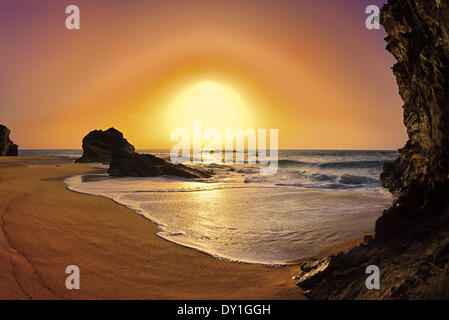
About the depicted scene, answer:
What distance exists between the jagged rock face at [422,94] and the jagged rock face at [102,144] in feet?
120

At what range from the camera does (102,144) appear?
127 feet

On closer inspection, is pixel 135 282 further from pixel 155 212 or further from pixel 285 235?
pixel 155 212

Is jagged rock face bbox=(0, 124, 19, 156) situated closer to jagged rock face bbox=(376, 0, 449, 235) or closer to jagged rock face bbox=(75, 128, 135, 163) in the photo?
jagged rock face bbox=(75, 128, 135, 163)

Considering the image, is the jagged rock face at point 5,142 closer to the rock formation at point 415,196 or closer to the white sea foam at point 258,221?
the white sea foam at point 258,221

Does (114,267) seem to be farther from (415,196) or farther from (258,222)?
(415,196)

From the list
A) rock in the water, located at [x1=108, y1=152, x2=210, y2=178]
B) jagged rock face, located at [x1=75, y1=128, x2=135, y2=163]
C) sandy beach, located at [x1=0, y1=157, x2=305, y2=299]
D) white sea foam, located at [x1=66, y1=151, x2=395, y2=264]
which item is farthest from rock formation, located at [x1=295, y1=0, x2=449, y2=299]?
jagged rock face, located at [x1=75, y1=128, x2=135, y2=163]

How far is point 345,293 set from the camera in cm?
267

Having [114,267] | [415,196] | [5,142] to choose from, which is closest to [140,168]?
[114,267]

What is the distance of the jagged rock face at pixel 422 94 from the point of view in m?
2.84

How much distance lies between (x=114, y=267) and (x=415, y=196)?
429 centimetres

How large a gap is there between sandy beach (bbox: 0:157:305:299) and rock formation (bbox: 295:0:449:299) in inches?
26.7

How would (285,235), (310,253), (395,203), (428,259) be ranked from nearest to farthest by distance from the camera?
(428,259) → (395,203) → (310,253) → (285,235)
